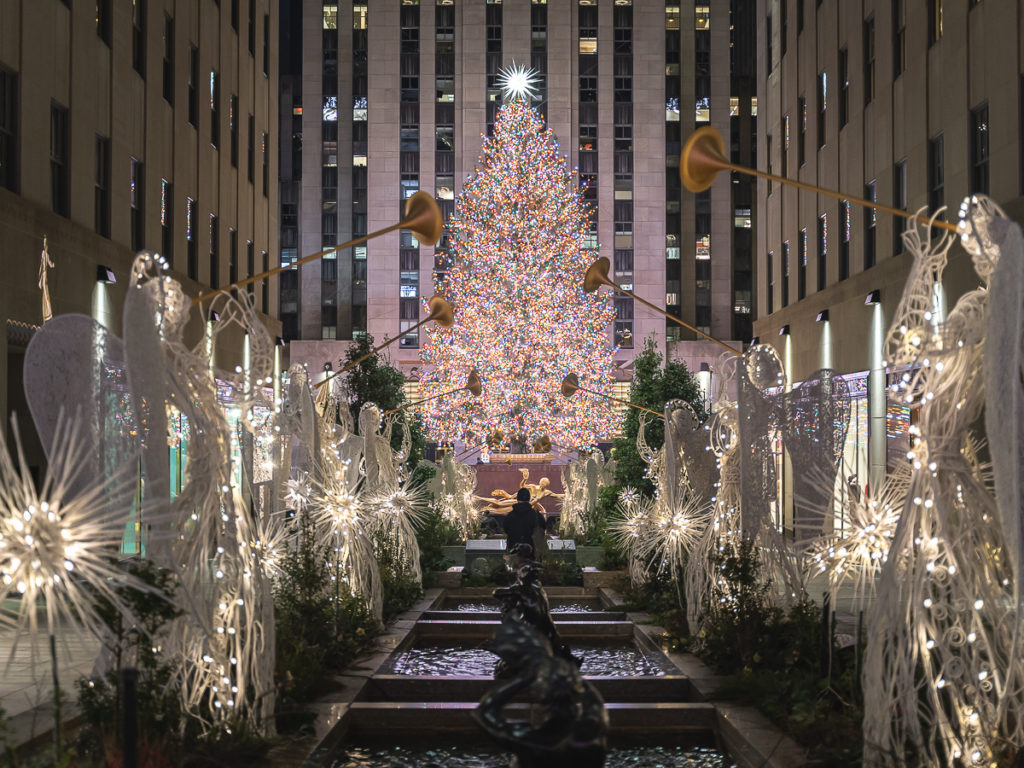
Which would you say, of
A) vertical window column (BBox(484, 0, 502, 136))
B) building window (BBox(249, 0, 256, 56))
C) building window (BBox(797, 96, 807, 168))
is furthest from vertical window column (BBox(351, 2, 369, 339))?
building window (BBox(797, 96, 807, 168))

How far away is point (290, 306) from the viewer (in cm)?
7381

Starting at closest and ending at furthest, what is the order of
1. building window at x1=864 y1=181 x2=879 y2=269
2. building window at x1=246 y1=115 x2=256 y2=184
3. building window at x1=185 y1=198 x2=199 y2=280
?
1. building window at x1=864 y1=181 x2=879 y2=269
2. building window at x1=185 y1=198 x2=199 y2=280
3. building window at x1=246 y1=115 x2=256 y2=184

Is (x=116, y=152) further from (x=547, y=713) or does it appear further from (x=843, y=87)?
(x=547, y=713)

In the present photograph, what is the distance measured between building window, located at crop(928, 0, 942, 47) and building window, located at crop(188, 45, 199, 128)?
1696 centimetres

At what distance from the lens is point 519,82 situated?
2443 inches

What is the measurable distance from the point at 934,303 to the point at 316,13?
65.7 meters

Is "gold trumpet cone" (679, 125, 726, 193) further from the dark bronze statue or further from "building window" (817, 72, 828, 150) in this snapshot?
"building window" (817, 72, 828, 150)

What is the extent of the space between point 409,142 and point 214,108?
34.0 metres

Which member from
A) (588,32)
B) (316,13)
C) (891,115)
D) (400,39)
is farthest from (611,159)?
(891,115)

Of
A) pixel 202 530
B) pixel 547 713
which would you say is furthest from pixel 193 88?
pixel 547 713

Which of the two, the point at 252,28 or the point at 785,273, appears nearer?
the point at 785,273

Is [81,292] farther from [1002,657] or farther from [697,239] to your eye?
[697,239]

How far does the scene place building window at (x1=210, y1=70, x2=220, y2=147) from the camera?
1180 inches

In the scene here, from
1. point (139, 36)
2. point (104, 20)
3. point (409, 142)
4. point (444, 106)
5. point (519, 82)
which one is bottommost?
point (104, 20)
